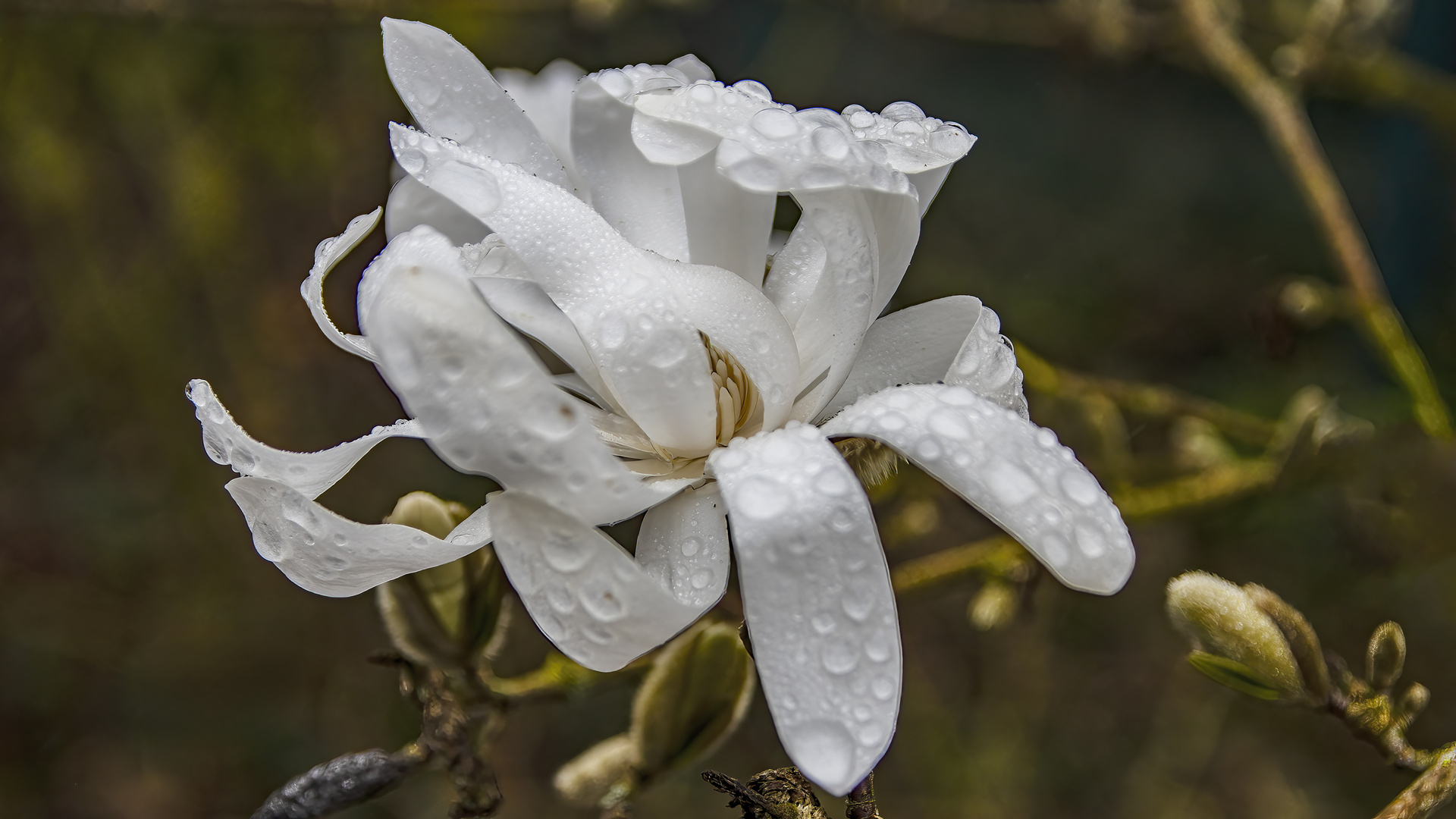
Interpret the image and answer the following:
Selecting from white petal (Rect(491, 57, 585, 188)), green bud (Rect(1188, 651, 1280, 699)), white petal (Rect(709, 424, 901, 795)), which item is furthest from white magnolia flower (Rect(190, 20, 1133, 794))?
green bud (Rect(1188, 651, 1280, 699))

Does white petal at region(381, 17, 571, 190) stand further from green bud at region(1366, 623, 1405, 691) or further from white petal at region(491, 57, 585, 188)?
green bud at region(1366, 623, 1405, 691)

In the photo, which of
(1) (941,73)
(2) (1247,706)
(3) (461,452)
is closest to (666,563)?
(3) (461,452)

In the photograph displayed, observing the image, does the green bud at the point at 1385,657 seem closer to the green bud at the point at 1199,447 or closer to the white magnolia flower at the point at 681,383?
the white magnolia flower at the point at 681,383

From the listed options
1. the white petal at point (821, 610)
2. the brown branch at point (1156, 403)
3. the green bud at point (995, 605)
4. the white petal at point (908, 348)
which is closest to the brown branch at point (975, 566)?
the green bud at point (995, 605)

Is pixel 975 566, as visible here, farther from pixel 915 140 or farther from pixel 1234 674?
pixel 915 140

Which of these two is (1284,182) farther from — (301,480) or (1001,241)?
(301,480)
